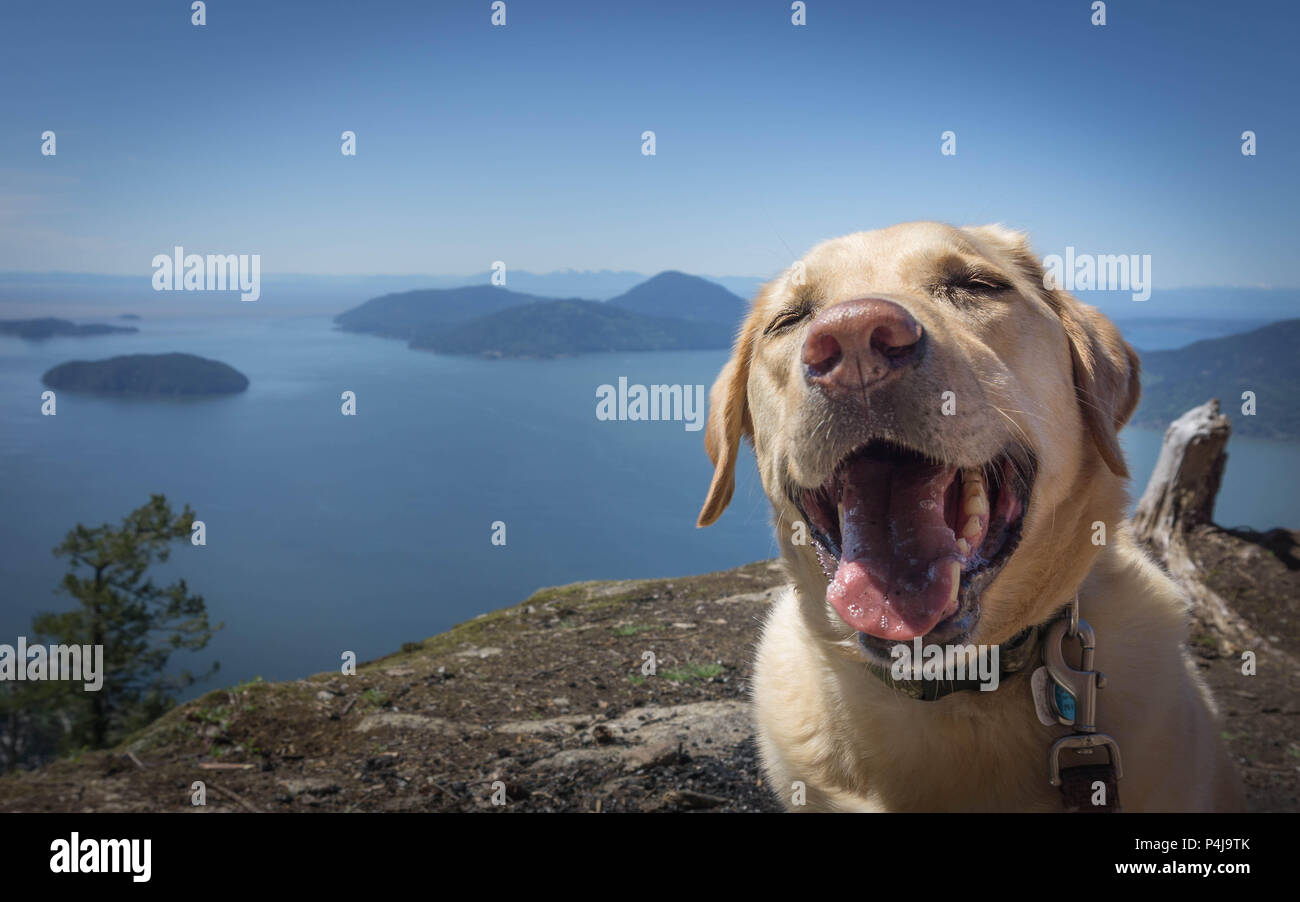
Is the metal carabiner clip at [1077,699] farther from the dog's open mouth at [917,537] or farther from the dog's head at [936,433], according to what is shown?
the dog's open mouth at [917,537]

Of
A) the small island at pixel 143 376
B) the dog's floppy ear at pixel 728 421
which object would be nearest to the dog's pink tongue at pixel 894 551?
the dog's floppy ear at pixel 728 421

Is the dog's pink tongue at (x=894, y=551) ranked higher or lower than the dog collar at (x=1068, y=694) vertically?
higher

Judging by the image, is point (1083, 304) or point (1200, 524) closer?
point (1083, 304)

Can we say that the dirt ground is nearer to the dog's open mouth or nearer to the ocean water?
the dog's open mouth

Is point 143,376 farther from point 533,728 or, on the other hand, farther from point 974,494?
point 974,494

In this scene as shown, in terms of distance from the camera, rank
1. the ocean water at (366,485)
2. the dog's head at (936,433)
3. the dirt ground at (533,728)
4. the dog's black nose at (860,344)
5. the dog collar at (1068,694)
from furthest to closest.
A: the ocean water at (366,485) < the dirt ground at (533,728) < the dog collar at (1068,694) < the dog's head at (936,433) < the dog's black nose at (860,344)

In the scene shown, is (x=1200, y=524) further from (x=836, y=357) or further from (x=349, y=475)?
(x=349, y=475)

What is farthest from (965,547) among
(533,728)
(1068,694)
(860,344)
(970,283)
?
(533,728)

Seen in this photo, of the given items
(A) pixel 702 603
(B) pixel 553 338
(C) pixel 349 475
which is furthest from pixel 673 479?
(A) pixel 702 603
